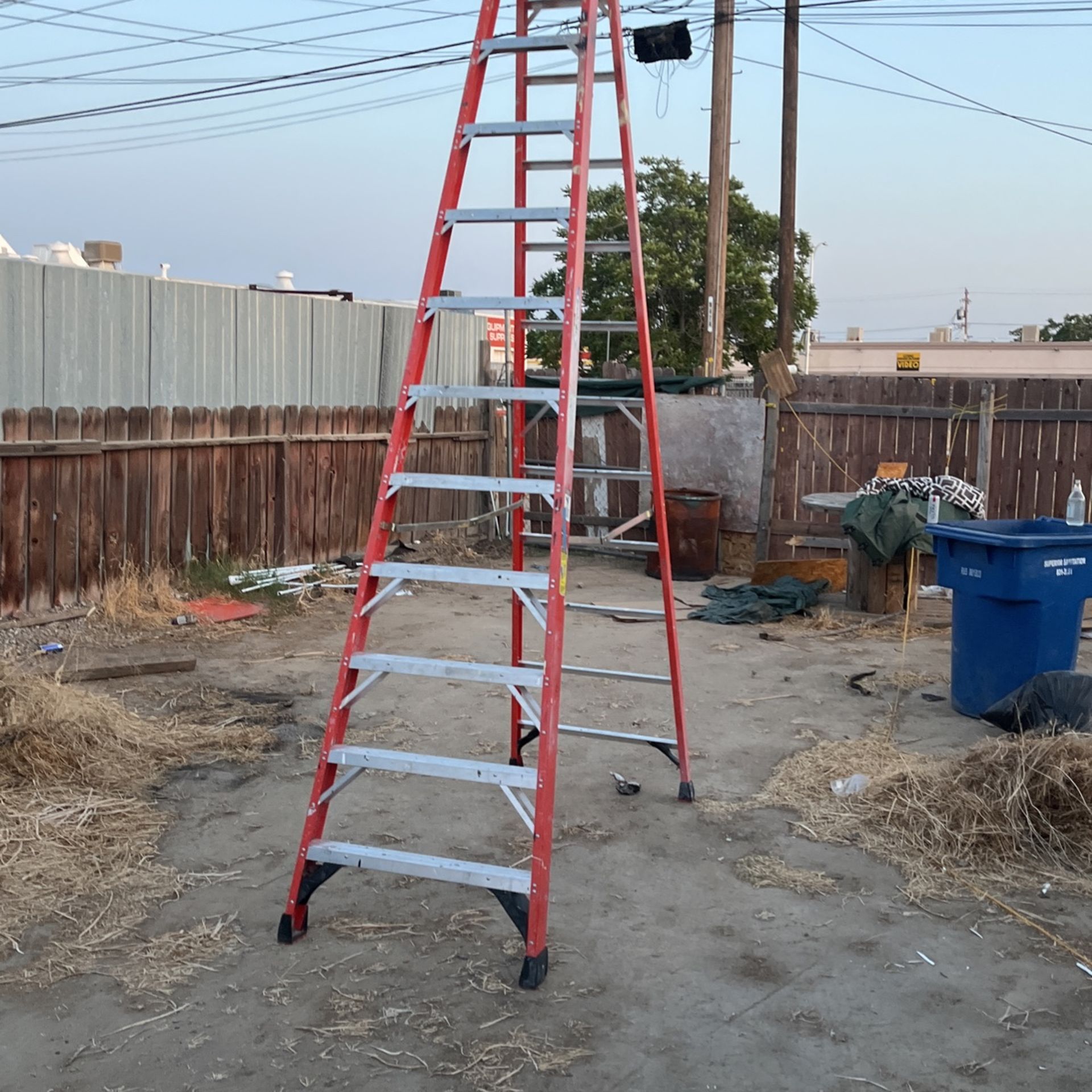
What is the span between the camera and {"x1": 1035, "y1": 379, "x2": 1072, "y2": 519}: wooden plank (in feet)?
36.2

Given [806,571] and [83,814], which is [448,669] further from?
[806,571]

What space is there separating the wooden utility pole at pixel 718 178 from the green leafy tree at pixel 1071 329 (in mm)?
53721

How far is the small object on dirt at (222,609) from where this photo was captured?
9.18 metres

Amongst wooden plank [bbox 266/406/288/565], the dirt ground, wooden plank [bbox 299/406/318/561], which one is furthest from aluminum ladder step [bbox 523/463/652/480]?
wooden plank [bbox 299/406/318/561]

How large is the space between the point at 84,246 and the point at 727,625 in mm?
8762

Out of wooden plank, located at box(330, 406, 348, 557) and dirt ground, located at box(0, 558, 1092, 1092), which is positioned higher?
wooden plank, located at box(330, 406, 348, 557)

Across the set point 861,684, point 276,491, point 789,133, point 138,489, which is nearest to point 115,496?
point 138,489

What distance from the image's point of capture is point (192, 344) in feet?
32.3

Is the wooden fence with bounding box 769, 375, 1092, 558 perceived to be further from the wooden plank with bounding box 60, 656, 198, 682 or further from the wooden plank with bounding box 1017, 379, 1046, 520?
the wooden plank with bounding box 60, 656, 198, 682

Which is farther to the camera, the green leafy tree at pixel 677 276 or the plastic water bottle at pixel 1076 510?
the green leafy tree at pixel 677 276

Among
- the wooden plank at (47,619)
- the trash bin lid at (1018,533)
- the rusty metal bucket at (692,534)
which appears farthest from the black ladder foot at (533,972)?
the rusty metal bucket at (692,534)

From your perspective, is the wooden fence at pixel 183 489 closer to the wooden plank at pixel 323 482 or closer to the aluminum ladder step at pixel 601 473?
the wooden plank at pixel 323 482

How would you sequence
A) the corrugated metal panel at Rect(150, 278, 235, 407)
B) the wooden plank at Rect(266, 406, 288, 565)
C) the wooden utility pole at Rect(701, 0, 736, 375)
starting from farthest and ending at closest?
the wooden utility pole at Rect(701, 0, 736, 375) → the wooden plank at Rect(266, 406, 288, 565) → the corrugated metal panel at Rect(150, 278, 235, 407)

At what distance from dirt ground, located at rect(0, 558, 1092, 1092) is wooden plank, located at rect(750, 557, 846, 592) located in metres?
4.75
